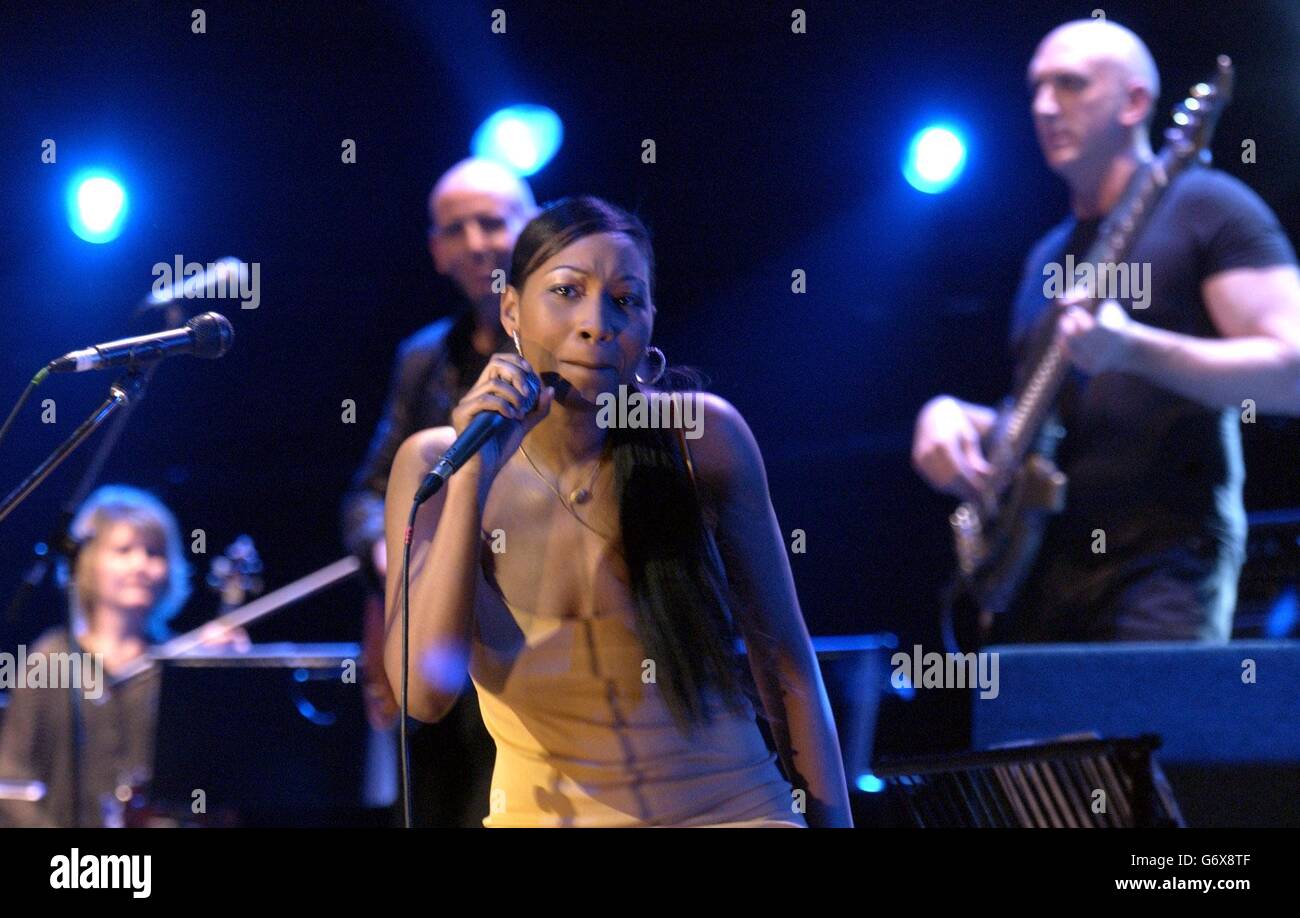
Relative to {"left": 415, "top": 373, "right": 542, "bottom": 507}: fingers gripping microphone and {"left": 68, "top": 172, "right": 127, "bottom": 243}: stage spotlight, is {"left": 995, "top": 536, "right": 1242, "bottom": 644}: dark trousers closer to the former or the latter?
{"left": 415, "top": 373, "right": 542, "bottom": 507}: fingers gripping microphone

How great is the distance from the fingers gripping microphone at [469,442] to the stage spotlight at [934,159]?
2.46m

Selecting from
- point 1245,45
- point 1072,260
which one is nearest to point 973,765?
point 1072,260

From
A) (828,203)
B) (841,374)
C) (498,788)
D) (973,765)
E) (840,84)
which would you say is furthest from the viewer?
(841,374)

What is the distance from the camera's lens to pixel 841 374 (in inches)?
175

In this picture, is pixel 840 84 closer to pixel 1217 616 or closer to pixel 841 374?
pixel 841 374

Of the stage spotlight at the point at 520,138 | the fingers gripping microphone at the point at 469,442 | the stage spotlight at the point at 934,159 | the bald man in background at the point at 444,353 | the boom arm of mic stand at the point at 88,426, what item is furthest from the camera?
the stage spotlight at the point at 520,138

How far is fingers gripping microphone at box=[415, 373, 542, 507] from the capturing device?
176cm

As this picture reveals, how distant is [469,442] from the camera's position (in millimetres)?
1784

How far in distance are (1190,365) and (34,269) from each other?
271cm

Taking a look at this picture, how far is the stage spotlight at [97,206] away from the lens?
3732mm

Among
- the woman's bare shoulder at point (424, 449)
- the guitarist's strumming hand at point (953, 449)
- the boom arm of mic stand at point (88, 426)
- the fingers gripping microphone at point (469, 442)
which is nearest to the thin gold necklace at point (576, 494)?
the woman's bare shoulder at point (424, 449)

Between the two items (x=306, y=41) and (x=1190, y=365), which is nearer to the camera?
(x=1190, y=365)

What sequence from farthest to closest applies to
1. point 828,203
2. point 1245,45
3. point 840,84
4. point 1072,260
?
point 828,203
point 840,84
point 1245,45
point 1072,260

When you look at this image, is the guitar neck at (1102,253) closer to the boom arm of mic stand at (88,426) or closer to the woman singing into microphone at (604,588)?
the woman singing into microphone at (604,588)
